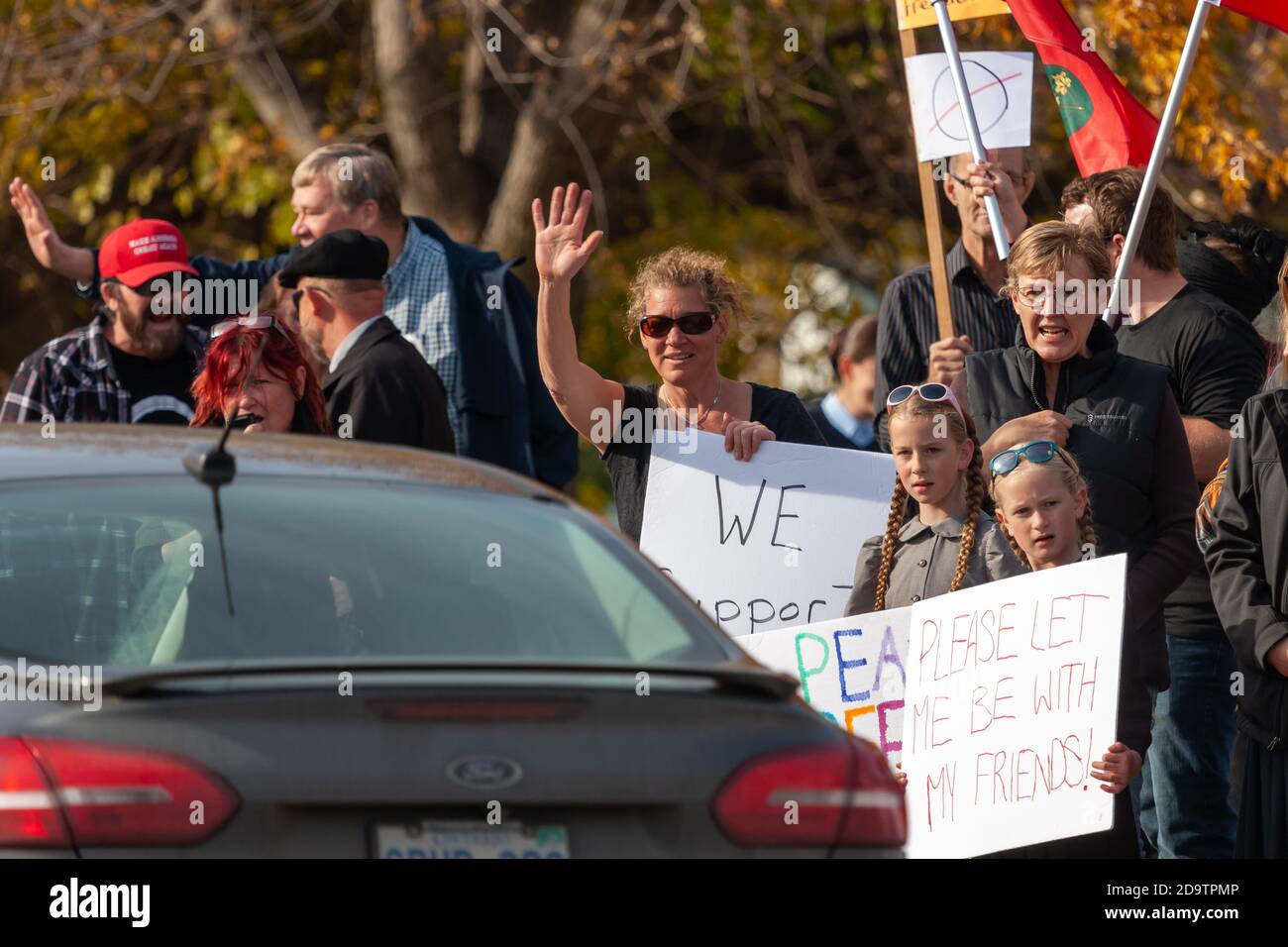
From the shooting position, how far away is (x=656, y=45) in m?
14.7

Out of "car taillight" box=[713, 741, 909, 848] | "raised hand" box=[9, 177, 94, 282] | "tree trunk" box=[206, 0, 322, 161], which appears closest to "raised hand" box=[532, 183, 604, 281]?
"raised hand" box=[9, 177, 94, 282]

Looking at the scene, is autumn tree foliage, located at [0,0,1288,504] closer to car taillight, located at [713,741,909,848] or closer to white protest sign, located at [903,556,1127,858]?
white protest sign, located at [903,556,1127,858]

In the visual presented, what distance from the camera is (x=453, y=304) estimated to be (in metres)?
8.46

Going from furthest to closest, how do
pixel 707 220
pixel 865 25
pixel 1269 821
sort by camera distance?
pixel 707 220 < pixel 865 25 < pixel 1269 821

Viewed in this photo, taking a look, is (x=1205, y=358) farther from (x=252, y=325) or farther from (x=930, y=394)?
(x=252, y=325)

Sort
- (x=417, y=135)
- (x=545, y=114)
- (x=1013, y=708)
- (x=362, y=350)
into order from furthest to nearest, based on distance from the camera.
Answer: (x=417, y=135)
(x=545, y=114)
(x=362, y=350)
(x=1013, y=708)

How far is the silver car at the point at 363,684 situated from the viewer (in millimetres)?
3424

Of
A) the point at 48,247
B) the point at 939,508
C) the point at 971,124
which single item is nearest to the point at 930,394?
the point at 939,508

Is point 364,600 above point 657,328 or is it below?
below

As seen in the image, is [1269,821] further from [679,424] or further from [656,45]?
[656,45]

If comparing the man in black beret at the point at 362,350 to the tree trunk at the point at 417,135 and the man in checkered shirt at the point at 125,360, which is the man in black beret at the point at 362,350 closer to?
the man in checkered shirt at the point at 125,360

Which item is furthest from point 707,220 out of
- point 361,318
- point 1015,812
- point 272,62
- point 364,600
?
point 364,600

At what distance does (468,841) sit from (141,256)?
16.7 feet
